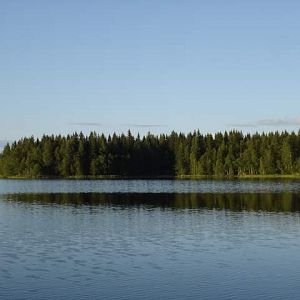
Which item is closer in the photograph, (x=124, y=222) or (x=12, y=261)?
(x=12, y=261)

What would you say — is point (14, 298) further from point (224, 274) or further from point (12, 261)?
point (224, 274)

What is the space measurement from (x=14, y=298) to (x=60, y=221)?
3103cm

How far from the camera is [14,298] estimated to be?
87.3ft

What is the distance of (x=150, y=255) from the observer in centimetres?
3744

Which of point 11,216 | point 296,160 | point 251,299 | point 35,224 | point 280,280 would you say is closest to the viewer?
point 251,299

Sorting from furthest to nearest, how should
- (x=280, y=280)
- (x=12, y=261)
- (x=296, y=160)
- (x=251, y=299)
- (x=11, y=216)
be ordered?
(x=296, y=160) < (x=11, y=216) < (x=12, y=261) < (x=280, y=280) < (x=251, y=299)

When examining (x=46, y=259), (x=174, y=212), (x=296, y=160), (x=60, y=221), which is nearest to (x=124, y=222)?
(x=60, y=221)

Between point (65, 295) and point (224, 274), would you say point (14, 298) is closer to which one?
point (65, 295)

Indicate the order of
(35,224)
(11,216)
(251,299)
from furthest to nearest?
(11,216) < (35,224) < (251,299)

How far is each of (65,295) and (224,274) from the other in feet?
29.7

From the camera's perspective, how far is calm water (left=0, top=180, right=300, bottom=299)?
93.4ft

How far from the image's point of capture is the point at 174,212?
66250 millimetres

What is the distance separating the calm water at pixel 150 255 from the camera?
28.5 m

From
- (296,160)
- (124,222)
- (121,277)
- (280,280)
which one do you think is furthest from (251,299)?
(296,160)
